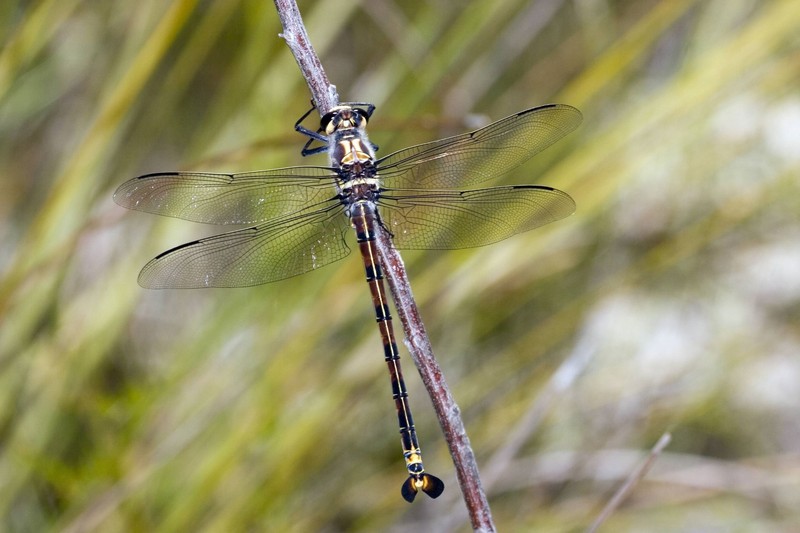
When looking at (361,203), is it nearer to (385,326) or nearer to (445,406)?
(385,326)

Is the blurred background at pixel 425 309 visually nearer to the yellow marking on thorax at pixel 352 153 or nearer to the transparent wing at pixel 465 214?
the yellow marking on thorax at pixel 352 153

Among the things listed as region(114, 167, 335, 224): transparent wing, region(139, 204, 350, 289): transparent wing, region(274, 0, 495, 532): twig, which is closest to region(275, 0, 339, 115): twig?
region(274, 0, 495, 532): twig

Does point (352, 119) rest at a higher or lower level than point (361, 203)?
higher

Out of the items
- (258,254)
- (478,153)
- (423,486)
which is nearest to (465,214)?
(478,153)

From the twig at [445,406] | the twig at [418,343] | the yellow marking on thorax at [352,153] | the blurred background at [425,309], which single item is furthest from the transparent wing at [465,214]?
the twig at [445,406]

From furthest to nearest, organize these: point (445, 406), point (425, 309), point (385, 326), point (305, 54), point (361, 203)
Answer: point (425, 309)
point (361, 203)
point (385, 326)
point (305, 54)
point (445, 406)

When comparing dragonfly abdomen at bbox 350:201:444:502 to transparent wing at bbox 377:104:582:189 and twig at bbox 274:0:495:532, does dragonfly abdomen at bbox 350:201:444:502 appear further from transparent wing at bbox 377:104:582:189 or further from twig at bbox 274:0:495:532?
twig at bbox 274:0:495:532
